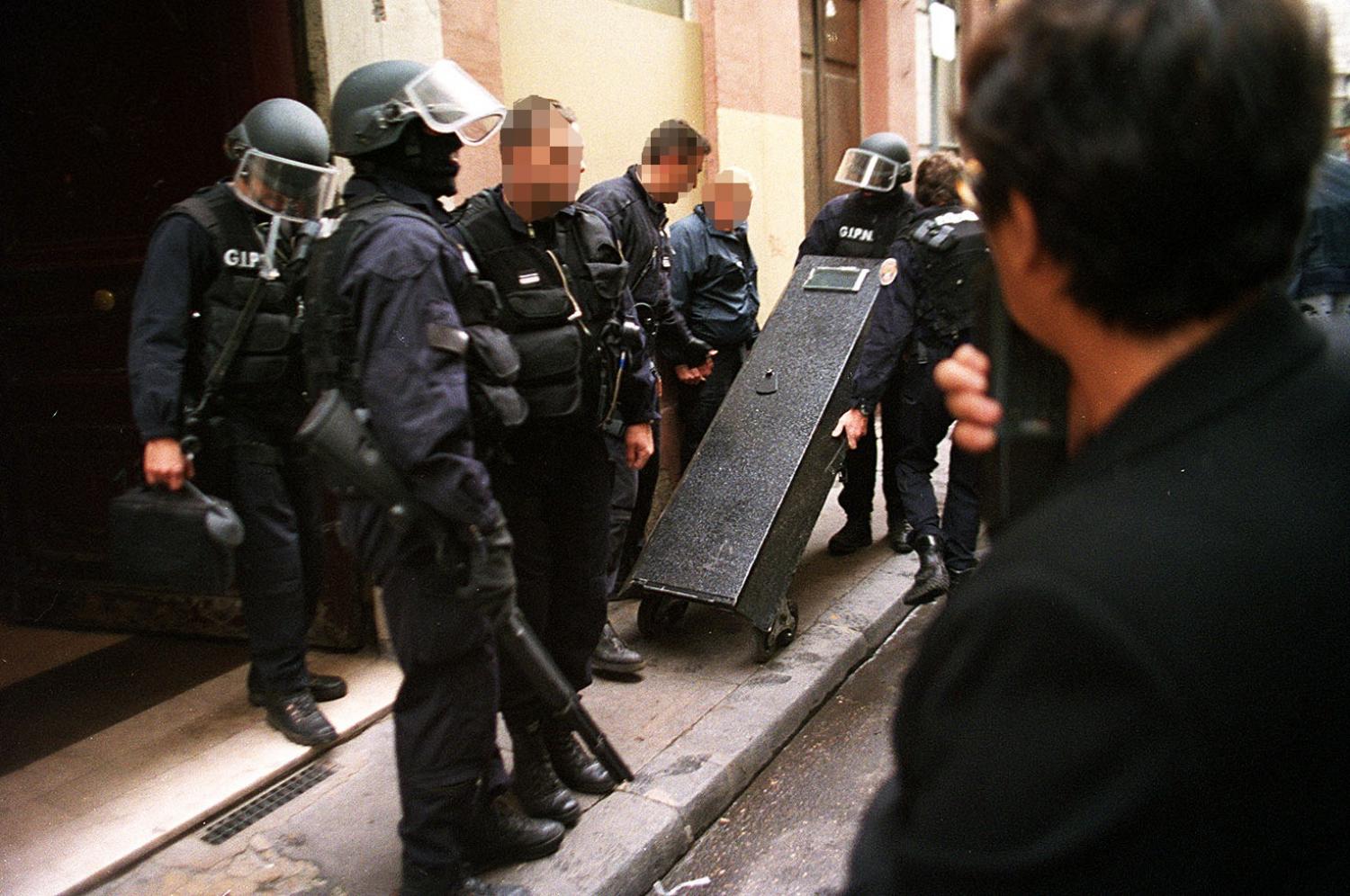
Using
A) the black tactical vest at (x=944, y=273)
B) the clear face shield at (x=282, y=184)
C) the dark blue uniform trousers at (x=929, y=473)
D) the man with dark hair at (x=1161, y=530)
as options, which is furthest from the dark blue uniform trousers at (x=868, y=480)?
the man with dark hair at (x=1161, y=530)

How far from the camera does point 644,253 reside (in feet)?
13.7

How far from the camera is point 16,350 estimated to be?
423cm

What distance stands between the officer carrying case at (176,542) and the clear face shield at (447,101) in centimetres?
128

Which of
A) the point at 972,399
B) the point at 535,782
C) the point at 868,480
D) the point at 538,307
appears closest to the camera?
the point at 972,399

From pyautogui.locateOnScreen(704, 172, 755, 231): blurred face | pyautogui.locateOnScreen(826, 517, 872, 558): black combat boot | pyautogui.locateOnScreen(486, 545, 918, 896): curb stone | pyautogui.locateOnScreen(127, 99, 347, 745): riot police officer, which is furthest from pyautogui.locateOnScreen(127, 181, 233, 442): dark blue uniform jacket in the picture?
pyautogui.locateOnScreen(826, 517, 872, 558): black combat boot

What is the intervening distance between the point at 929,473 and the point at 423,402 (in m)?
3.13

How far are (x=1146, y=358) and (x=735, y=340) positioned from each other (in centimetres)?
438

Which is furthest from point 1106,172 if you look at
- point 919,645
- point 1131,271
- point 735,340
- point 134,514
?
Answer: point 735,340

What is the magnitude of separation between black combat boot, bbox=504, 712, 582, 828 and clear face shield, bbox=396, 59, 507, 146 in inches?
61.0

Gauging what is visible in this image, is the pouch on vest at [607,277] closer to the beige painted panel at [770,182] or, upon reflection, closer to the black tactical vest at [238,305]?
the black tactical vest at [238,305]

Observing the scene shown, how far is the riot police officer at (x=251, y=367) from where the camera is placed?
123 inches

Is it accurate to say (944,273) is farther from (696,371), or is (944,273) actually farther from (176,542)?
(176,542)

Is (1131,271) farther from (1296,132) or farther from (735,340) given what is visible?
(735,340)

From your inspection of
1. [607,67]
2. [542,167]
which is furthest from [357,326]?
[607,67]
